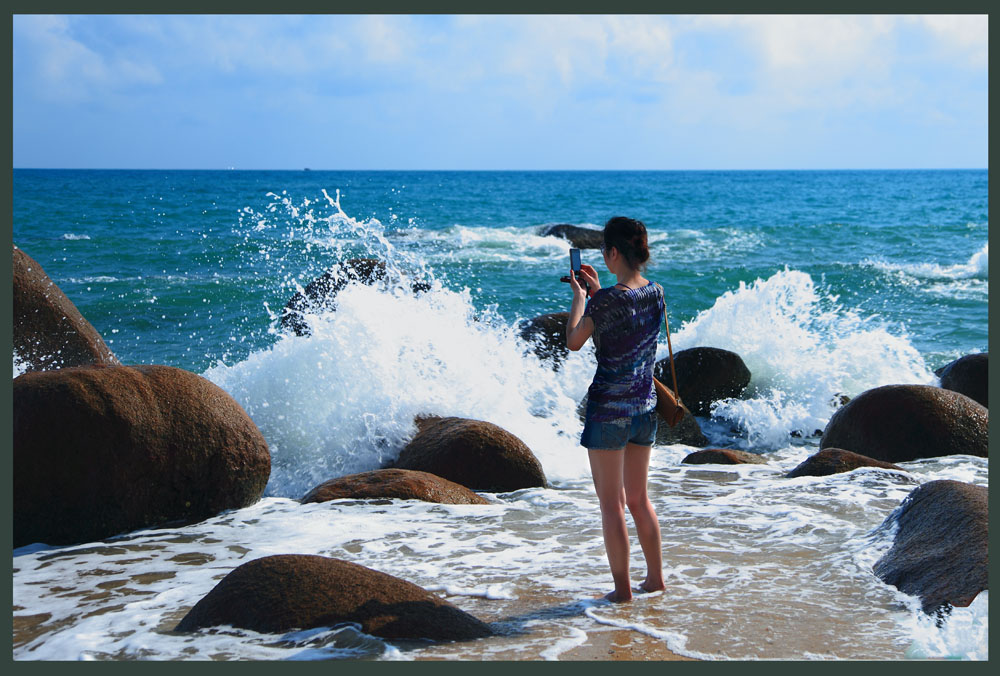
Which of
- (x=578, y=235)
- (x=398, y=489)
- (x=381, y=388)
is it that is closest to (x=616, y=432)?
(x=398, y=489)

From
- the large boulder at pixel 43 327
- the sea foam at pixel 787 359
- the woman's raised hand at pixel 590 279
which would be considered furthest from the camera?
the sea foam at pixel 787 359

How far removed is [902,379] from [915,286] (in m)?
9.27

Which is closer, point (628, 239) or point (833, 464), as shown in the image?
point (628, 239)

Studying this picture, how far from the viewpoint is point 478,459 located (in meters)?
6.37

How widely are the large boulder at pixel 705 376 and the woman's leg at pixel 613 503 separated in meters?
5.65

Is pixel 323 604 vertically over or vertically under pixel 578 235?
under

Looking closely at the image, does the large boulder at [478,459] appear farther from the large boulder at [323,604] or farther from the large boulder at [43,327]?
the large boulder at [323,604]

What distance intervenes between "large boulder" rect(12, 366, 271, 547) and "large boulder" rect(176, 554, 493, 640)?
5.71 feet

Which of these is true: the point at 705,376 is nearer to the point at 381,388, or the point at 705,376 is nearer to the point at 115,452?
the point at 381,388

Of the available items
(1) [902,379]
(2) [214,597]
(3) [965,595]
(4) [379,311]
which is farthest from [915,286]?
(2) [214,597]

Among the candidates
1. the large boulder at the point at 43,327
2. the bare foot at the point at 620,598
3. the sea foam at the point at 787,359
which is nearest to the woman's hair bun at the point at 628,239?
the bare foot at the point at 620,598

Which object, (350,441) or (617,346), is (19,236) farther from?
(617,346)

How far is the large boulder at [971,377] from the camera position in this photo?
30.7 feet

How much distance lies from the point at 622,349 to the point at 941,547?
1809 millimetres
